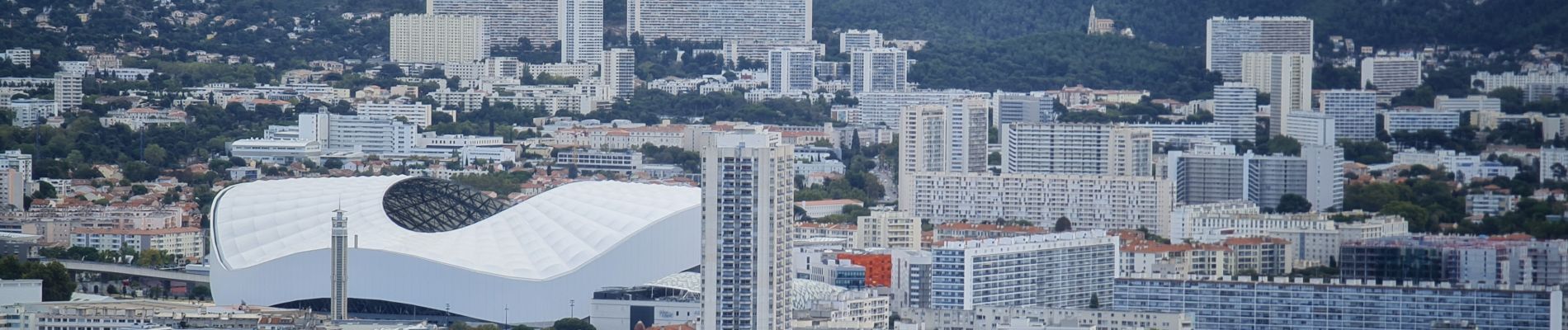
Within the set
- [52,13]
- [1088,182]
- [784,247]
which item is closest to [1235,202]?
[1088,182]

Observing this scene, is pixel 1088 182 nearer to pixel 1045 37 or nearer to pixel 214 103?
pixel 214 103

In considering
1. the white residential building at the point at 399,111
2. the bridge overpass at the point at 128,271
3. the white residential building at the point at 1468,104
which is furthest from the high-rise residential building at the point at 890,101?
the bridge overpass at the point at 128,271

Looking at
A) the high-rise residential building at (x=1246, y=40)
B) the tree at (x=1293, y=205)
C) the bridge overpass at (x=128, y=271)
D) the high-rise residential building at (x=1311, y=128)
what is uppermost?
the high-rise residential building at (x=1246, y=40)

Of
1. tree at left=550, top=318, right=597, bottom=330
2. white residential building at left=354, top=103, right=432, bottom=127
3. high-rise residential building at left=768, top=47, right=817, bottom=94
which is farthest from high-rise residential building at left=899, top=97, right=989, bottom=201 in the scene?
high-rise residential building at left=768, top=47, right=817, bottom=94

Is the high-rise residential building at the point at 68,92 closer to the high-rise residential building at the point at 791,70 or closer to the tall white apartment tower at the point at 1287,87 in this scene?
the high-rise residential building at the point at 791,70

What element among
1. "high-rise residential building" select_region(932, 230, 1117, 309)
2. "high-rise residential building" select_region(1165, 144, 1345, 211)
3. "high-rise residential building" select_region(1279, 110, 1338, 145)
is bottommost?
"high-rise residential building" select_region(932, 230, 1117, 309)

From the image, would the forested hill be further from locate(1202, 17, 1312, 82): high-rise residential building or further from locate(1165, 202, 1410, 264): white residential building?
locate(1165, 202, 1410, 264): white residential building

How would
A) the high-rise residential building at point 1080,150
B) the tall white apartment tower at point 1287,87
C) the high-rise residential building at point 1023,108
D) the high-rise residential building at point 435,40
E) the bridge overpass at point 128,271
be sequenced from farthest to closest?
the high-rise residential building at point 435,40 → the high-rise residential building at point 1023,108 → the tall white apartment tower at point 1287,87 → the high-rise residential building at point 1080,150 → the bridge overpass at point 128,271
